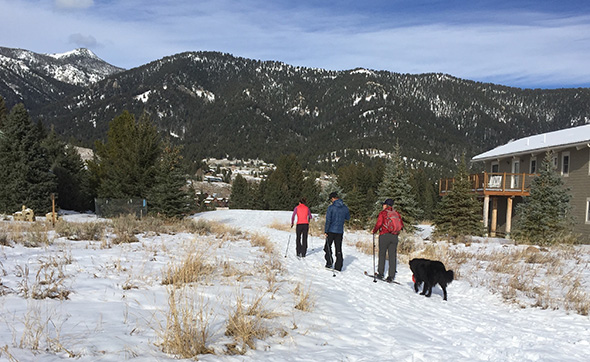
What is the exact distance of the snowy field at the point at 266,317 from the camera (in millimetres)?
3248

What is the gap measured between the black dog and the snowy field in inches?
10.7

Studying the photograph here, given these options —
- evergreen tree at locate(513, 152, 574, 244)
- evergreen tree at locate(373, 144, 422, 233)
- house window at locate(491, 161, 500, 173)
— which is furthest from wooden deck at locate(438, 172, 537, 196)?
evergreen tree at locate(513, 152, 574, 244)

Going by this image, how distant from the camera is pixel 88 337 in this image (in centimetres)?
320

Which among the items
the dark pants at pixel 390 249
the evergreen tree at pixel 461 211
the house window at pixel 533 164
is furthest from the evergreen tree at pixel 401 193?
the dark pants at pixel 390 249

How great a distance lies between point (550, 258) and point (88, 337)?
1229cm

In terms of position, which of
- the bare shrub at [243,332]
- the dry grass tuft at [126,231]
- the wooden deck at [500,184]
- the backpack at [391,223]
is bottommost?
the dry grass tuft at [126,231]

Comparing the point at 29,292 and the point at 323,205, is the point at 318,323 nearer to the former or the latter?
the point at 29,292

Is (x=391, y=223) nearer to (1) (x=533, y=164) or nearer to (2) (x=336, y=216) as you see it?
(2) (x=336, y=216)

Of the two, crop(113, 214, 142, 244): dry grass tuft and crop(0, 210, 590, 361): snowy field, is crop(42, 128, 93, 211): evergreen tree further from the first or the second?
crop(0, 210, 590, 361): snowy field

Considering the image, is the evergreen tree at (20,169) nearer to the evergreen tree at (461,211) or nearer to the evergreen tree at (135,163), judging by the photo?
the evergreen tree at (135,163)

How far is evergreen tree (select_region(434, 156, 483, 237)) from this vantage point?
2144 cm

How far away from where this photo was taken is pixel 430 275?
7199 millimetres

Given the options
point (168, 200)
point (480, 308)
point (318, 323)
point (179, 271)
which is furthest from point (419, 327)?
point (168, 200)

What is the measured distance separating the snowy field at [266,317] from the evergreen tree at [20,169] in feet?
85.9
